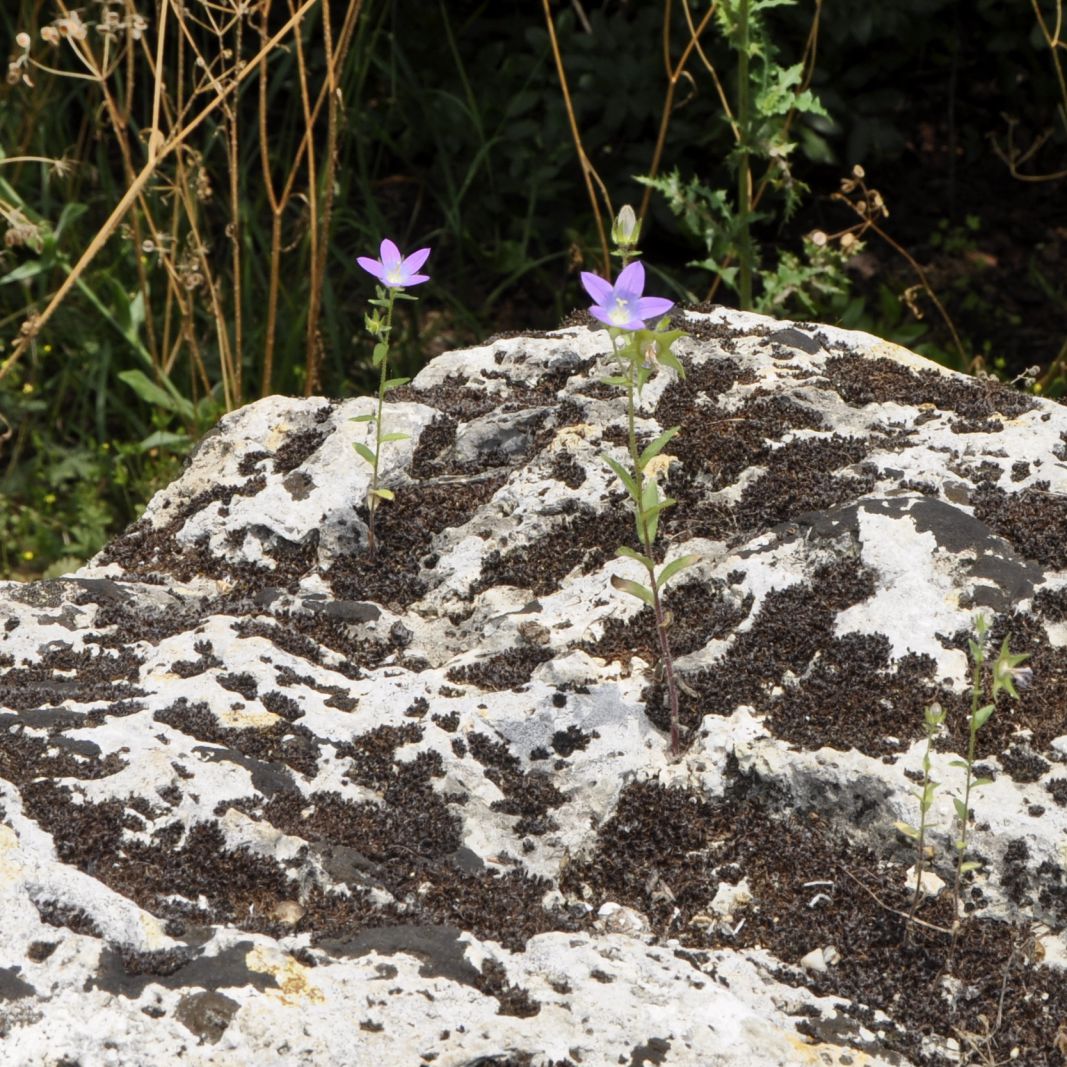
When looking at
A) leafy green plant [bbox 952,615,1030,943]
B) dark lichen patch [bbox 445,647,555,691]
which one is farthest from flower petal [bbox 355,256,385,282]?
leafy green plant [bbox 952,615,1030,943]

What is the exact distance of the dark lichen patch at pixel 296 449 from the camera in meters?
2.63

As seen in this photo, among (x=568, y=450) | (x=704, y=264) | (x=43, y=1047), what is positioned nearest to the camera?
(x=43, y=1047)

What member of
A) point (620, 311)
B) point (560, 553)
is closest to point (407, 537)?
point (560, 553)

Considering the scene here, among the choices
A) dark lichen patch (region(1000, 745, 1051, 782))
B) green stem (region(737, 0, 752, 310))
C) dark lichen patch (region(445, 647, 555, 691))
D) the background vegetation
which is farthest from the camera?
the background vegetation

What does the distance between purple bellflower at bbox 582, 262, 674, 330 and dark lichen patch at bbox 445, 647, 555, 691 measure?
1.82 ft

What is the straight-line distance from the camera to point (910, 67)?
5.47 meters

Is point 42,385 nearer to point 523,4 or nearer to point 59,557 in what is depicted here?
point 59,557

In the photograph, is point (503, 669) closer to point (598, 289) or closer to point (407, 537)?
point (407, 537)

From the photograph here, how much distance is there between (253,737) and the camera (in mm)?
1949

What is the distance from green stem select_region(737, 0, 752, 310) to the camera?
3.42m

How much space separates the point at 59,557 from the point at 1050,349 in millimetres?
3682

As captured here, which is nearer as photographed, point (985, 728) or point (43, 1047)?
point (43, 1047)

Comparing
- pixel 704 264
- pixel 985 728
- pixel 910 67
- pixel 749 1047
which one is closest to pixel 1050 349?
pixel 910 67

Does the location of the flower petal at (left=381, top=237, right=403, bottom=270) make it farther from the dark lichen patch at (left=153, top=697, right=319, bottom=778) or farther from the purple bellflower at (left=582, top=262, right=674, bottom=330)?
the dark lichen patch at (left=153, top=697, right=319, bottom=778)
